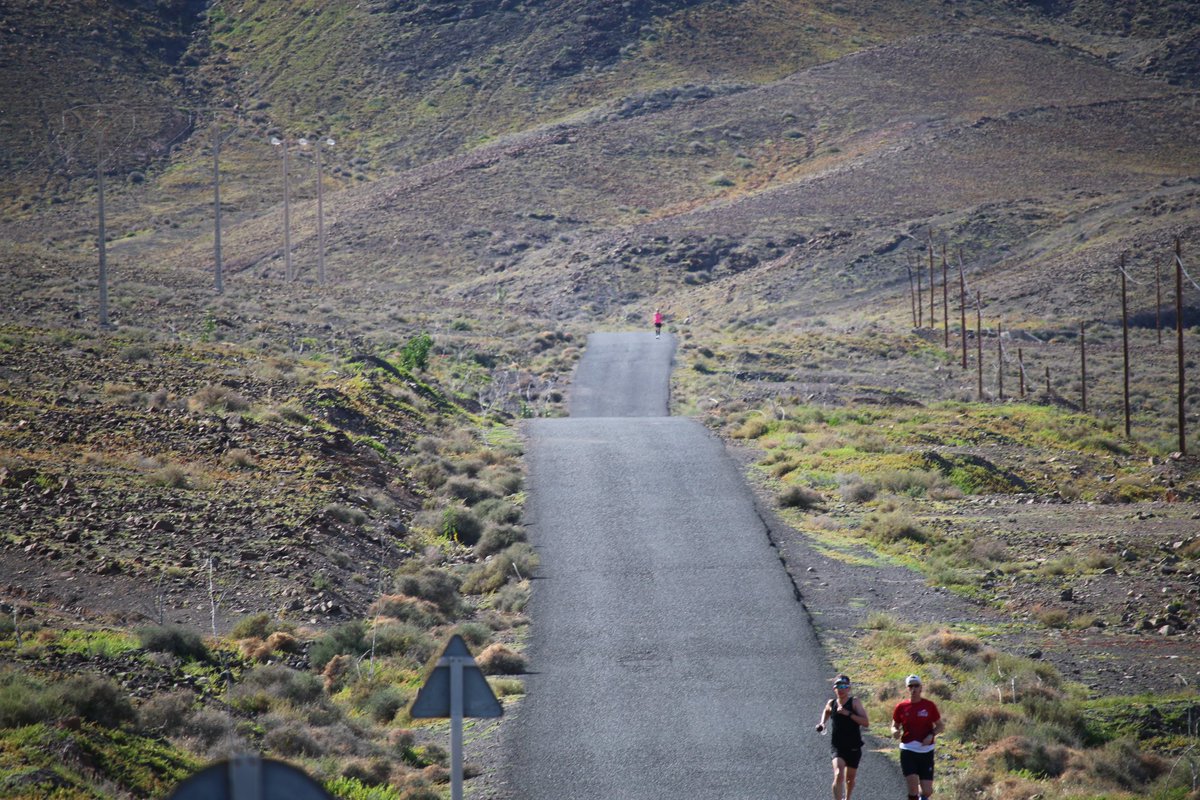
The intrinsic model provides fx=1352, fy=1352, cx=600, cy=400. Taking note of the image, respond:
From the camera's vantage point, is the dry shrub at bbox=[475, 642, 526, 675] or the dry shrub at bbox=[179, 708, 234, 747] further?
the dry shrub at bbox=[475, 642, 526, 675]

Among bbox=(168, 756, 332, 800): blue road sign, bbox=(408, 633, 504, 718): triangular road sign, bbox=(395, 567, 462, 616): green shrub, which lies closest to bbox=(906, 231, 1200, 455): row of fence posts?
bbox=(395, 567, 462, 616): green shrub

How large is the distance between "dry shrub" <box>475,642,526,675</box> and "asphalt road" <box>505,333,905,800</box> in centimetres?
23

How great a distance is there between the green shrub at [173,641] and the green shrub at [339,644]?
56.2 inches

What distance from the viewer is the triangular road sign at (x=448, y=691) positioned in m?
8.51

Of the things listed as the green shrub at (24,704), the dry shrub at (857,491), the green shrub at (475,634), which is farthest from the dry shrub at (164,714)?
the dry shrub at (857,491)

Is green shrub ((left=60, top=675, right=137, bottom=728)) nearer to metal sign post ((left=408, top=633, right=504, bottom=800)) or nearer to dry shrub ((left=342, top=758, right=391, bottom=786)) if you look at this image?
dry shrub ((left=342, top=758, right=391, bottom=786))

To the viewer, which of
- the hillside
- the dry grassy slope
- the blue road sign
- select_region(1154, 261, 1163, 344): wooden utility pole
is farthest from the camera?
the dry grassy slope

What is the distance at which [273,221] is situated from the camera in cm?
9081

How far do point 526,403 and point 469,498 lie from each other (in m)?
14.3

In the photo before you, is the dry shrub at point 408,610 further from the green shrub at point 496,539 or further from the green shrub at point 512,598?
the green shrub at point 496,539

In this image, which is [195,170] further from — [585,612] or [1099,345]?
[585,612]

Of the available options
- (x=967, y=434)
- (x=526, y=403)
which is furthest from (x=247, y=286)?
(x=967, y=434)

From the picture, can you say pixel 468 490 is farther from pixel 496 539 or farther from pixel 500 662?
pixel 500 662

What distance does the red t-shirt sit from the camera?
11.5 metres
